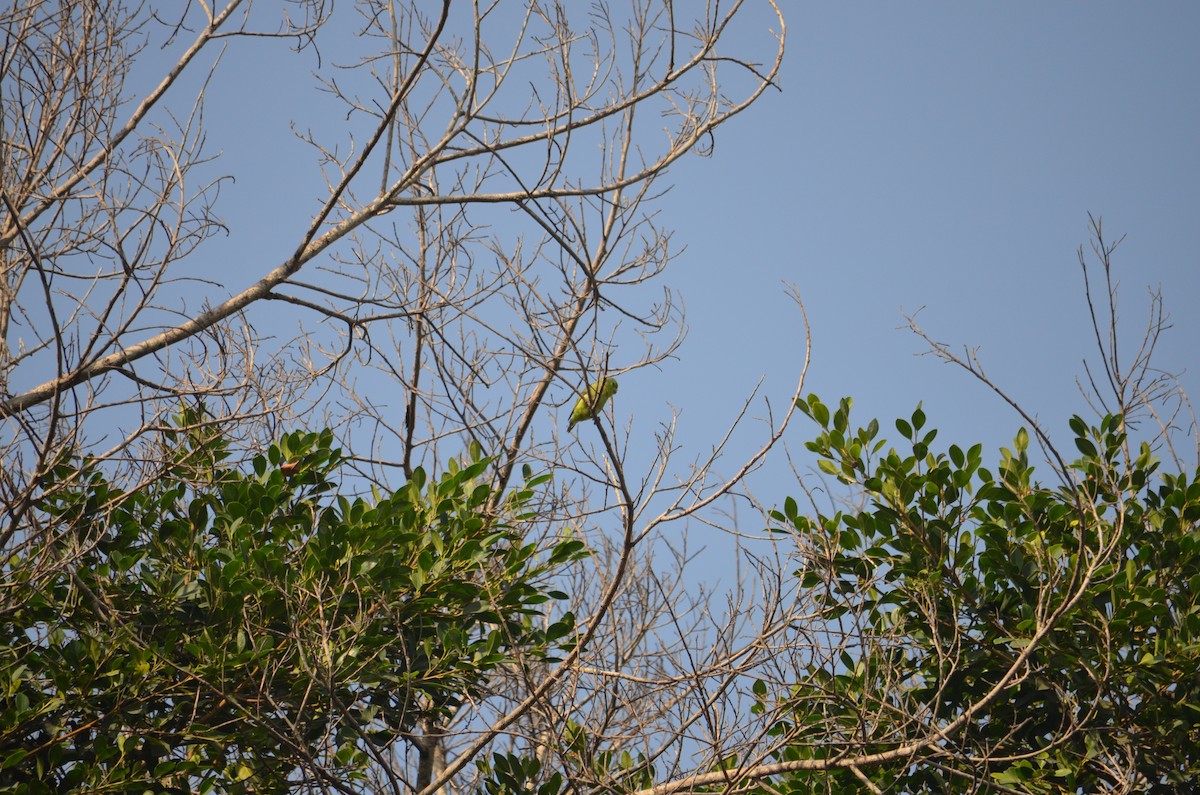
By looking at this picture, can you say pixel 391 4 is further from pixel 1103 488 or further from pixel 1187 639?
pixel 1187 639

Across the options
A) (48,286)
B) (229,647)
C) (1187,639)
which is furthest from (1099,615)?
(48,286)

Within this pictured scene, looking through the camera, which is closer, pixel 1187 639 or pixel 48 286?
pixel 48 286

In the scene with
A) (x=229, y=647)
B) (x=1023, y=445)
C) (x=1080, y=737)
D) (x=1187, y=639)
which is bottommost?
(x=1080, y=737)

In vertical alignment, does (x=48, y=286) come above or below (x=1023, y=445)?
above

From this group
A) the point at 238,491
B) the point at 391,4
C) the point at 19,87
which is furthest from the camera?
the point at 391,4

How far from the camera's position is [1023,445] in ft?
14.8

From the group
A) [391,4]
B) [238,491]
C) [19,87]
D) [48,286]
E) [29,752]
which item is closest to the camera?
[48,286]

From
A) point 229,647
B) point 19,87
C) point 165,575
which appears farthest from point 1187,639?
point 19,87

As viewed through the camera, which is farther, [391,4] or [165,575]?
[391,4]

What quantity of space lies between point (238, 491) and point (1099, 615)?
3.25 m

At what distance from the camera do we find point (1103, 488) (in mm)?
4371

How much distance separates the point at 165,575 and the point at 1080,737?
3437 millimetres

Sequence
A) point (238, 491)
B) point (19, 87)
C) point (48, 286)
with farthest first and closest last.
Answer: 1. point (238, 491)
2. point (19, 87)
3. point (48, 286)

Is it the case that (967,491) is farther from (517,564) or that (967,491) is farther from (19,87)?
(19,87)
